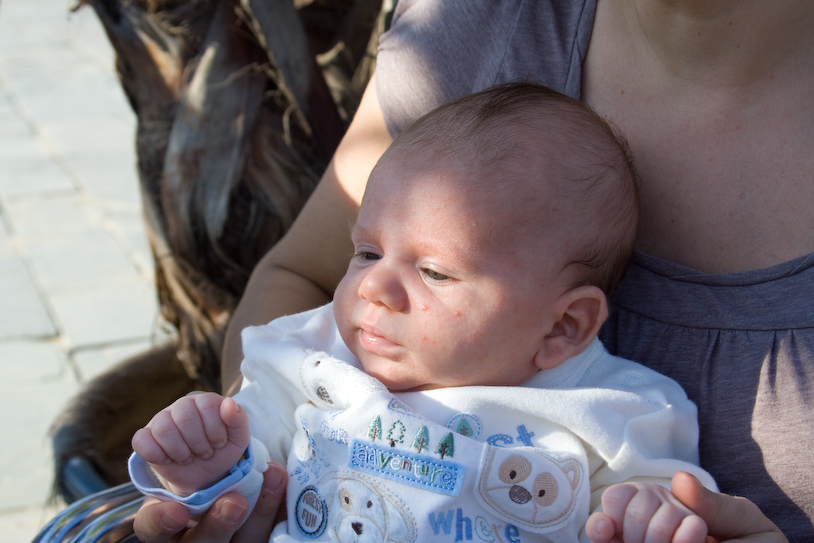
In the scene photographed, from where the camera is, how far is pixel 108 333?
353 cm

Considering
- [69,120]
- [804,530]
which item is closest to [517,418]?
[804,530]

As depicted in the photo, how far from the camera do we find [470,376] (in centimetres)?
108

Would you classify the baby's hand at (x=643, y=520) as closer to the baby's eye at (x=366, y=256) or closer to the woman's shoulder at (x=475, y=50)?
the baby's eye at (x=366, y=256)

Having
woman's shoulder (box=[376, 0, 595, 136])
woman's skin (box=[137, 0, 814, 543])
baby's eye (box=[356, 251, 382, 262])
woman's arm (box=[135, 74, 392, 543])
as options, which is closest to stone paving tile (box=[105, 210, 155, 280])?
woman's arm (box=[135, 74, 392, 543])

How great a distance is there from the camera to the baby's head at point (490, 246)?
105 centimetres

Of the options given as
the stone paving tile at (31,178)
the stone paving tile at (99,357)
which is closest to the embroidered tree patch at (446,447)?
the stone paving tile at (99,357)

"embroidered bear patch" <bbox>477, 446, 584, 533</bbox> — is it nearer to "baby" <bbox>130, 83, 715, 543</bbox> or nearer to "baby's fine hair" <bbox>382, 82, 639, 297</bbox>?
"baby" <bbox>130, 83, 715, 543</bbox>

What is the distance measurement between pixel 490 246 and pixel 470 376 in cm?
18

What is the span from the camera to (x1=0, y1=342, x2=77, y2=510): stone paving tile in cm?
265

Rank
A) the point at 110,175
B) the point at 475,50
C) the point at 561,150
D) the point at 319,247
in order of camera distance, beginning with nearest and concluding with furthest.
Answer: the point at 561,150 < the point at 475,50 < the point at 319,247 < the point at 110,175

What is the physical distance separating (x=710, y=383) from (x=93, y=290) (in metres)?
3.35

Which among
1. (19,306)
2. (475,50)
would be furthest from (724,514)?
(19,306)

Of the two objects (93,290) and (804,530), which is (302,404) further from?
(93,290)

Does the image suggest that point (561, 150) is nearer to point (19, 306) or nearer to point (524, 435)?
point (524, 435)
